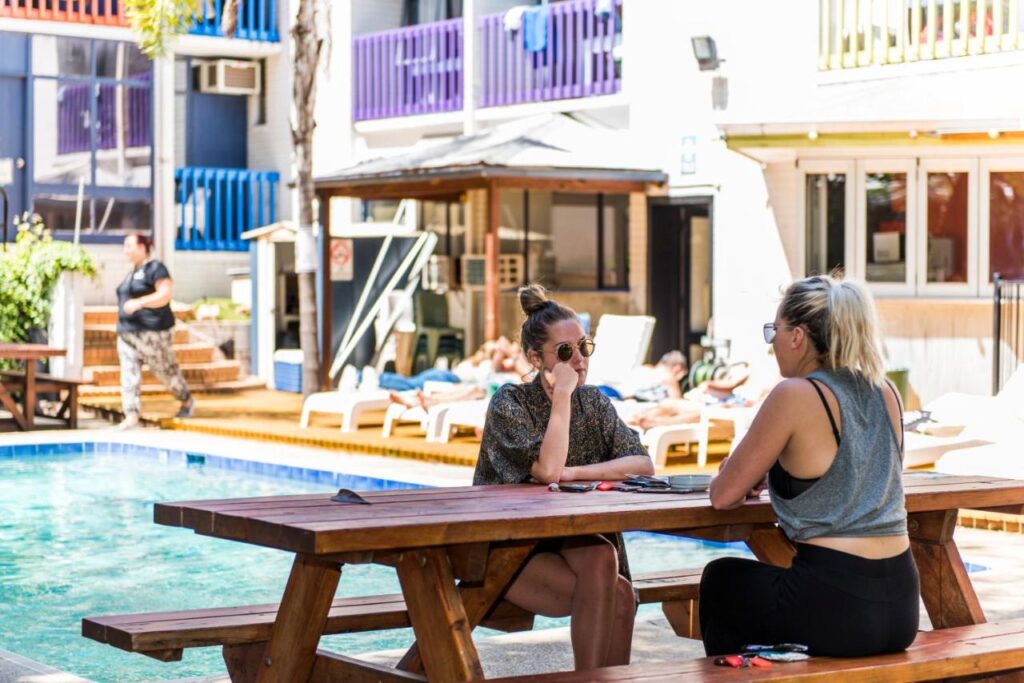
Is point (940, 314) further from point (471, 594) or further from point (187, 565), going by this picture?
point (471, 594)

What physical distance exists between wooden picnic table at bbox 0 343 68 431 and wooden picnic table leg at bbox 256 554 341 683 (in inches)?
411

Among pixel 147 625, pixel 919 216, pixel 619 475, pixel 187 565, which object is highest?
pixel 919 216

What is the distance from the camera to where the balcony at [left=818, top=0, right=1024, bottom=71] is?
14.2m

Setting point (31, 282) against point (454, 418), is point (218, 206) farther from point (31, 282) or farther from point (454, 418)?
point (454, 418)

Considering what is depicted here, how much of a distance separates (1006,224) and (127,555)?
820 cm

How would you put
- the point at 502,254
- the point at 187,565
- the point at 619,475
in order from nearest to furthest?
the point at 619,475
the point at 187,565
the point at 502,254

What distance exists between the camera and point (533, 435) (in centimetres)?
520

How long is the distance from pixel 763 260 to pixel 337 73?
8147 millimetres

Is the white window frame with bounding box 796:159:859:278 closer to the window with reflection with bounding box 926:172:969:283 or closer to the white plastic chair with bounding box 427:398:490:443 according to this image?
the window with reflection with bounding box 926:172:969:283

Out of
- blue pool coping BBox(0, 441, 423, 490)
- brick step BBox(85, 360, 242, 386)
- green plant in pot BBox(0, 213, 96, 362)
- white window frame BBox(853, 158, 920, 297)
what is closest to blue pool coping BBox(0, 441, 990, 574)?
blue pool coping BBox(0, 441, 423, 490)

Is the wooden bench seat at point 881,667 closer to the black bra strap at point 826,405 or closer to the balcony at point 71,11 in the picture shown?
the black bra strap at point 826,405

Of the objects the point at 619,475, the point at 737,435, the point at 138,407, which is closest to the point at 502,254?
the point at 138,407

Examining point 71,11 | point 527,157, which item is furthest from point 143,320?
point 71,11

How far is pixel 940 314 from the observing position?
47.4 feet
